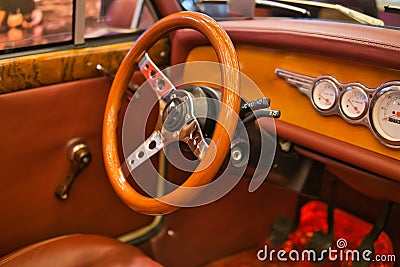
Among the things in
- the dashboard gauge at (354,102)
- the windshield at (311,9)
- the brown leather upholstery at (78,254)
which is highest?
the windshield at (311,9)

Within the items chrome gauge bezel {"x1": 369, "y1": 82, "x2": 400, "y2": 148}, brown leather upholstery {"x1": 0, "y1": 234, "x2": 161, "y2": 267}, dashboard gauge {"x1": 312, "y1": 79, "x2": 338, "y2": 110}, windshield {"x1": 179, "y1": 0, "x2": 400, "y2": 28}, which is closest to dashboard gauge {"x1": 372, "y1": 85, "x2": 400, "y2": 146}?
chrome gauge bezel {"x1": 369, "y1": 82, "x2": 400, "y2": 148}

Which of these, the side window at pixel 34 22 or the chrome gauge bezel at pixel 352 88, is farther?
the side window at pixel 34 22

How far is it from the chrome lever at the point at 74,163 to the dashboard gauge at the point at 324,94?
732mm

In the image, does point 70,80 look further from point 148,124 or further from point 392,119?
point 392,119

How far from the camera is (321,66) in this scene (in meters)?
1.34

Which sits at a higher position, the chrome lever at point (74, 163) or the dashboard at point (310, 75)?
the dashboard at point (310, 75)

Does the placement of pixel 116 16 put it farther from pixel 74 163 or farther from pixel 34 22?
pixel 74 163

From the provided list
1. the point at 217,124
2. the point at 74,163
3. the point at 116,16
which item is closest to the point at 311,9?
the point at 116,16

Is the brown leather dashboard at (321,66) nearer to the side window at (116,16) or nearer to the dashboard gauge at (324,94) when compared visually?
the dashboard gauge at (324,94)

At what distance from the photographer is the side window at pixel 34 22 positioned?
1.46 metres

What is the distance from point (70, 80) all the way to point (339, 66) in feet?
2.55

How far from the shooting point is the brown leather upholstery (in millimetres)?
1284

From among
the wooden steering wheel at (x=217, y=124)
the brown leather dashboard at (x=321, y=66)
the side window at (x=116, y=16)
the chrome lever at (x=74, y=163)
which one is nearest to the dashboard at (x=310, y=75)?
the brown leather dashboard at (x=321, y=66)

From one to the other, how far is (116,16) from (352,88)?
868mm
